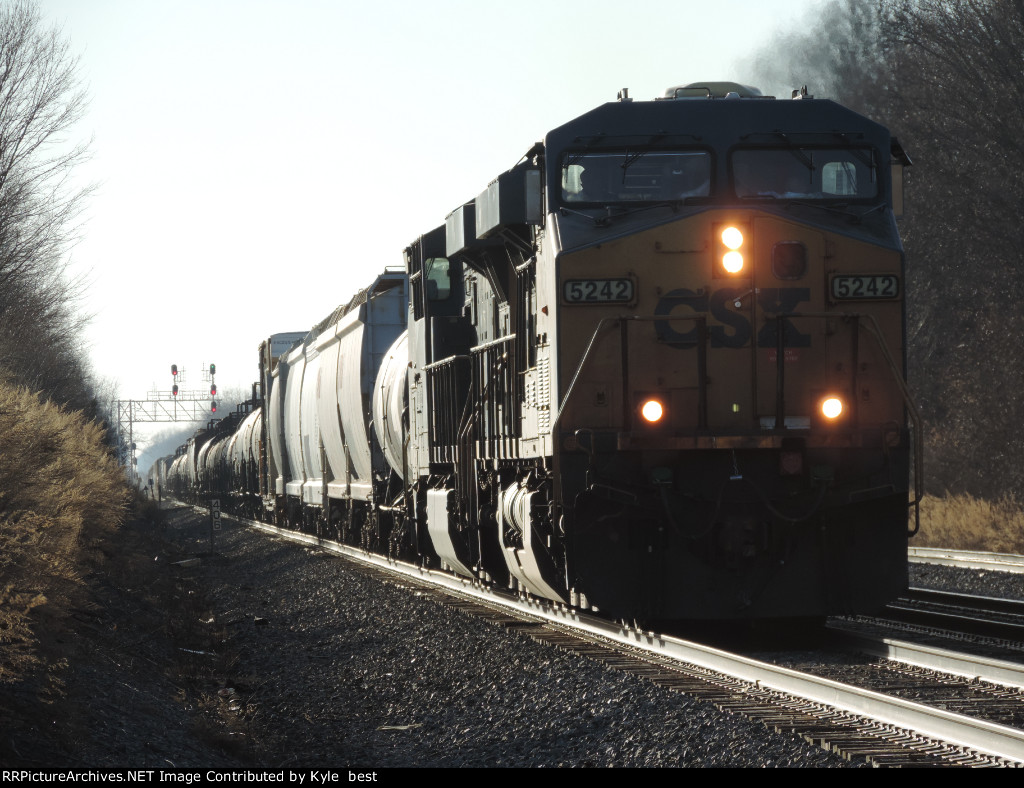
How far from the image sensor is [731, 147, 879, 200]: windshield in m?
9.65

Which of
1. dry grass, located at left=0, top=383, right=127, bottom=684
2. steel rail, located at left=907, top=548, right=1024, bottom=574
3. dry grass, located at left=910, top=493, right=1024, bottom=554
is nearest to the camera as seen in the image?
dry grass, located at left=0, top=383, right=127, bottom=684

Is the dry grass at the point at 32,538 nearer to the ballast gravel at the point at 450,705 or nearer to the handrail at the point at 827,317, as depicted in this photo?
the ballast gravel at the point at 450,705

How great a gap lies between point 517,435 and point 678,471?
223cm

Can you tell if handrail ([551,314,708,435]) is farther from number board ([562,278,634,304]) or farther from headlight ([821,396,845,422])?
headlight ([821,396,845,422])

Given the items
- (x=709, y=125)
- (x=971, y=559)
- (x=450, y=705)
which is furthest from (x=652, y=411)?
(x=971, y=559)

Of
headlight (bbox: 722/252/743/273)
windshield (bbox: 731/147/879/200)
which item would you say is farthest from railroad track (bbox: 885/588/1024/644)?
windshield (bbox: 731/147/879/200)

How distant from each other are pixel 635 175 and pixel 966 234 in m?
20.9

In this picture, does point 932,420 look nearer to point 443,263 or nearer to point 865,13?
point 443,263

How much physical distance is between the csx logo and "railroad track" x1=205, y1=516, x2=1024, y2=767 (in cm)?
221

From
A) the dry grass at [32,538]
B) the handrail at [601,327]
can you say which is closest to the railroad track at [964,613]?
the handrail at [601,327]

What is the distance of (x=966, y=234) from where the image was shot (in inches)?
1115

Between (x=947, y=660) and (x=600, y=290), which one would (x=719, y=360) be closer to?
(x=600, y=290)

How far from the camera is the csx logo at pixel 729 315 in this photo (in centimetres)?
927

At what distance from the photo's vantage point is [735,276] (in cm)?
927
